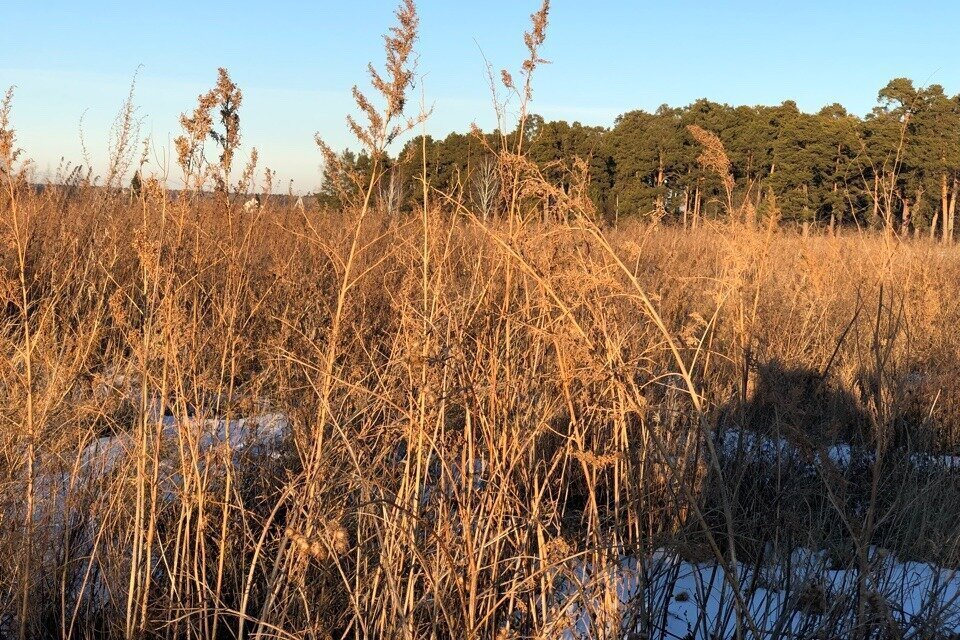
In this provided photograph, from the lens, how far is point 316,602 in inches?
79.0

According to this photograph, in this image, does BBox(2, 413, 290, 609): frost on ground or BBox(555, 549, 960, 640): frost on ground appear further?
BBox(2, 413, 290, 609): frost on ground

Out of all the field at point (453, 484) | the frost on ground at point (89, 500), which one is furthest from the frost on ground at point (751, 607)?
the frost on ground at point (89, 500)

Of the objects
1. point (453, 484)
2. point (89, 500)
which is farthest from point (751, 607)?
point (89, 500)

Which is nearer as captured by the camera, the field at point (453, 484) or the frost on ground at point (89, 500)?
the field at point (453, 484)

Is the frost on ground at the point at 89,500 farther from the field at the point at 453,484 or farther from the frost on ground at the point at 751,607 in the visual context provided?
the frost on ground at the point at 751,607

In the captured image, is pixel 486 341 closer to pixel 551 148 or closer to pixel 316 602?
pixel 316 602

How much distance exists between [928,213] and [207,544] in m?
21.4

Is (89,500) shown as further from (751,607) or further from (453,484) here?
(751,607)

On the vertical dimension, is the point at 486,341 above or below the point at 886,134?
below

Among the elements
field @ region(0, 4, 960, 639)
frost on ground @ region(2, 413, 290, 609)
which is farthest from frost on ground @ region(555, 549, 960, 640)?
frost on ground @ region(2, 413, 290, 609)

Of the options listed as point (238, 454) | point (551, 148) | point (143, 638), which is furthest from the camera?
point (551, 148)

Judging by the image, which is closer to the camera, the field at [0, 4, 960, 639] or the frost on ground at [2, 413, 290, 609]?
the field at [0, 4, 960, 639]

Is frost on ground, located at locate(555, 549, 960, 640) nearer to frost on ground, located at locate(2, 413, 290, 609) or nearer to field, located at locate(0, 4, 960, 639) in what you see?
field, located at locate(0, 4, 960, 639)

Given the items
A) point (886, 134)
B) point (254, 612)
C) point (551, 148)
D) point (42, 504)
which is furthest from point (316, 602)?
point (551, 148)
